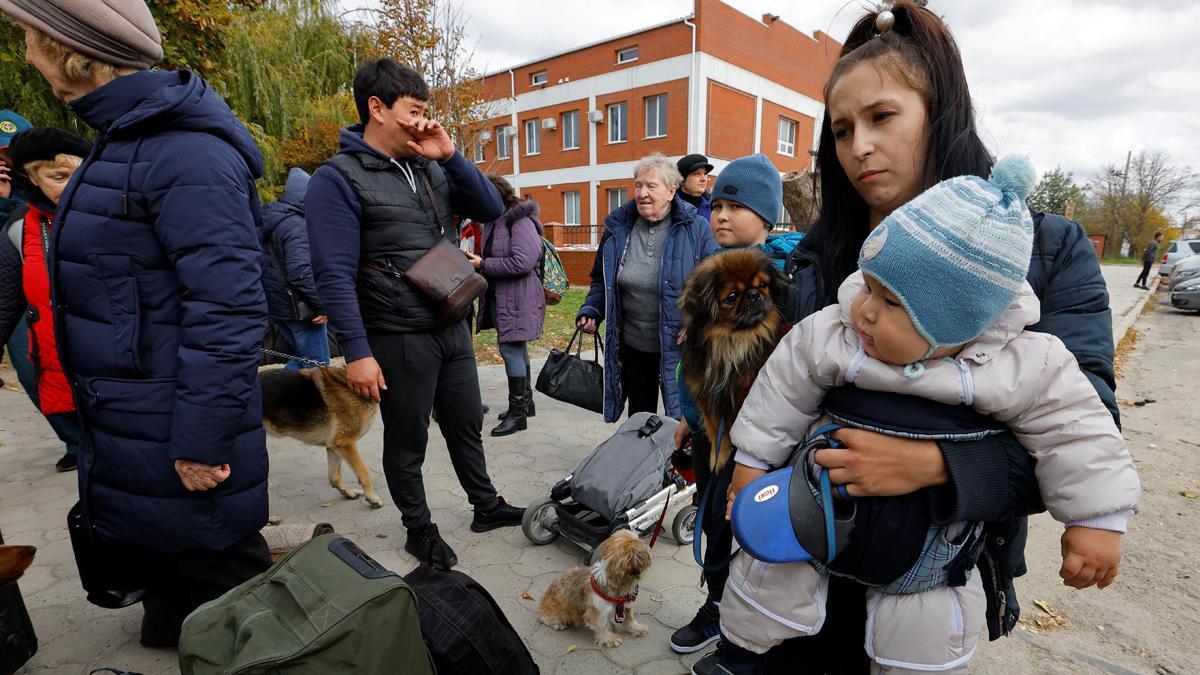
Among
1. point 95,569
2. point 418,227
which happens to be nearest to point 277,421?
point 95,569

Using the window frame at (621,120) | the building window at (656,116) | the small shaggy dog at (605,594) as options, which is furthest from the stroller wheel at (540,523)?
the window frame at (621,120)

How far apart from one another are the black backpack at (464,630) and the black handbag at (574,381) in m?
1.93

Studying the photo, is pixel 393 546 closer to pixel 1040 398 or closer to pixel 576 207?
pixel 1040 398

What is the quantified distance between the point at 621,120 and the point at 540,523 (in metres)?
23.3

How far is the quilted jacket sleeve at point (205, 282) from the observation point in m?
1.64

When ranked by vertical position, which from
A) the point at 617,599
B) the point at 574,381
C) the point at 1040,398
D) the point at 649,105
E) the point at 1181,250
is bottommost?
the point at 617,599

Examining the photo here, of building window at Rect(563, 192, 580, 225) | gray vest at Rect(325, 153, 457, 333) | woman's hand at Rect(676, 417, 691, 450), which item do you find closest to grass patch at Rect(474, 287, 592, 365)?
gray vest at Rect(325, 153, 457, 333)

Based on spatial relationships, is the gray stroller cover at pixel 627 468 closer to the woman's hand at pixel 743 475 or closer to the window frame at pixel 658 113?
the woman's hand at pixel 743 475

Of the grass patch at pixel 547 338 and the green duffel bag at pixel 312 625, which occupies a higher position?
the green duffel bag at pixel 312 625

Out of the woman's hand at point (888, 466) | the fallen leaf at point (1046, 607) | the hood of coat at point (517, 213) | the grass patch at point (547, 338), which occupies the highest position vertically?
the hood of coat at point (517, 213)

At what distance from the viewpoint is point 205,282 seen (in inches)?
65.1

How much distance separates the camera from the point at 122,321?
169 centimetres

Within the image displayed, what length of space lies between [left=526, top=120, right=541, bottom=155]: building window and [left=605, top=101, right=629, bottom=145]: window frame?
4210 millimetres

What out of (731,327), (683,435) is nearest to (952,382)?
(731,327)
